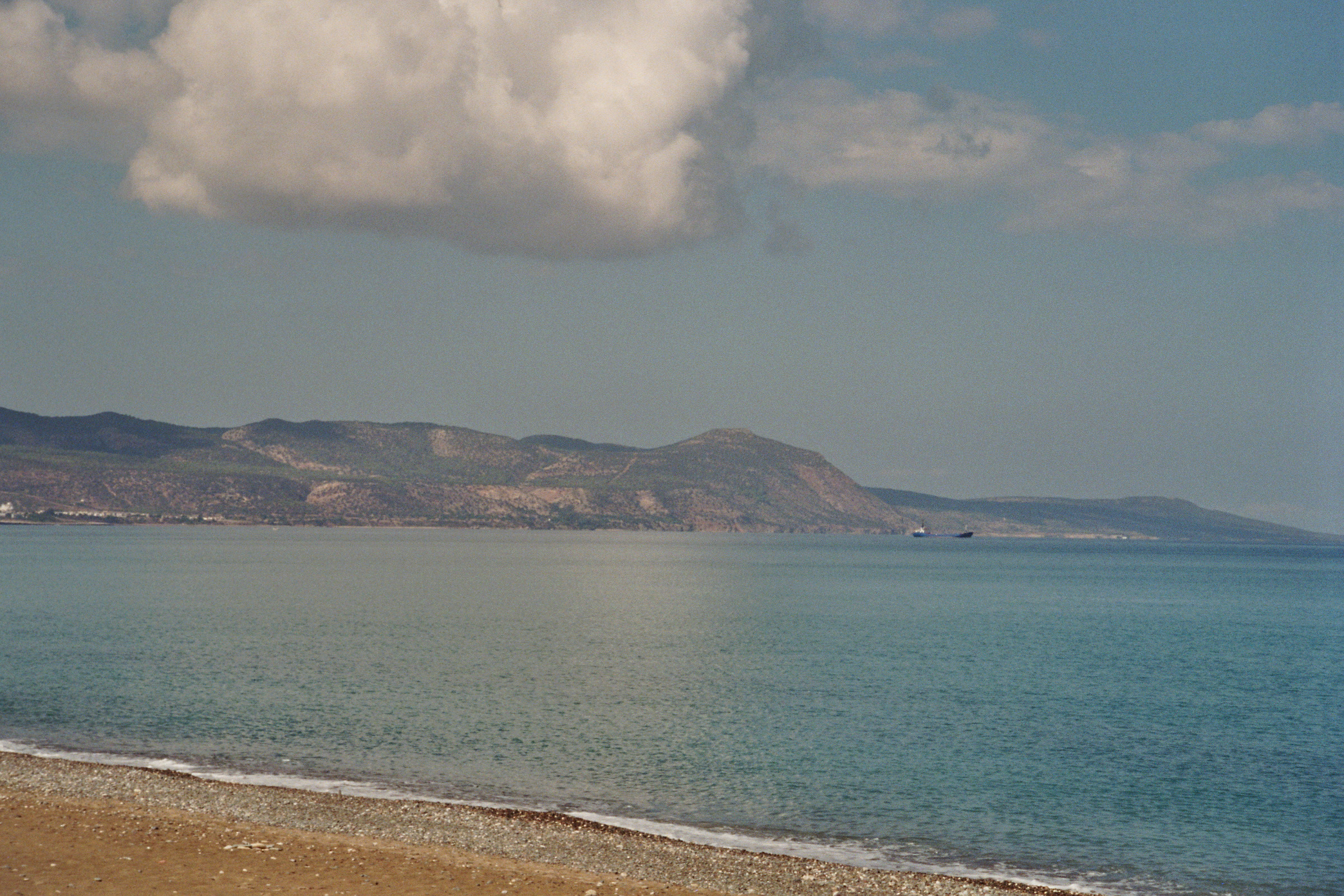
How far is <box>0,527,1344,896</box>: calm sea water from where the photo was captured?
3503cm

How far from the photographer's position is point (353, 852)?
1115 inches

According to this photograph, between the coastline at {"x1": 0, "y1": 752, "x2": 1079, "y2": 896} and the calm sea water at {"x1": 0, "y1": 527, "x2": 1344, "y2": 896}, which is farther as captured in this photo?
the calm sea water at {"x1": 0, "y1": 527, "x2": 1344, "y2": 896}

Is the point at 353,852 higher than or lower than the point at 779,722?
higher

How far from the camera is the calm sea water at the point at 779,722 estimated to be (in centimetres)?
3503

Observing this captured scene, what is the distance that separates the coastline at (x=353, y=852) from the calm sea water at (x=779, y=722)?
3384mm

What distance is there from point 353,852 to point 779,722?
28.6m

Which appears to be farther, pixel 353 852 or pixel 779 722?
pixel 779 722

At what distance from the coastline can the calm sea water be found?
3.38 meters

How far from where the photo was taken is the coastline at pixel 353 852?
84.1ft

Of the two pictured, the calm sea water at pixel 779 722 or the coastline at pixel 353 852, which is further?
the calm sea water at pixel 779 722

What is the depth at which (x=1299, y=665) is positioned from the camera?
8356 cm

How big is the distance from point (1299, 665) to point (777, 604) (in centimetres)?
6284

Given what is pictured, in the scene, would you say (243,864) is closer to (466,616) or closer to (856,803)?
(856,803)

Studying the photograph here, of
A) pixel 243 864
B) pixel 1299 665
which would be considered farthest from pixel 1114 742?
pixel 1299 665
